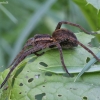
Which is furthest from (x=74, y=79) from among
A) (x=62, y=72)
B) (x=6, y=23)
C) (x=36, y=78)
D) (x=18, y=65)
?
(x=6, y=23)

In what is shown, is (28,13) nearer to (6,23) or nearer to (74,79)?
(6,23)

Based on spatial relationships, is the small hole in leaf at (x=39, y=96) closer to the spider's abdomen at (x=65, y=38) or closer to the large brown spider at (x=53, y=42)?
the large brown spider at (x=53, y=42)

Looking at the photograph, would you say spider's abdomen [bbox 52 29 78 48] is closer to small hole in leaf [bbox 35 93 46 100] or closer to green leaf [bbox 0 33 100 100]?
green leaf [bbox 0 33 100 100]

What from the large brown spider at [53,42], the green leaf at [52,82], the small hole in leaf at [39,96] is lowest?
the small hole in leaf at [39,96]

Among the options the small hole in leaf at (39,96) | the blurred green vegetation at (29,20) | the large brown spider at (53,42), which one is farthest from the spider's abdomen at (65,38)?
the blurred green vegetation at (29,20)

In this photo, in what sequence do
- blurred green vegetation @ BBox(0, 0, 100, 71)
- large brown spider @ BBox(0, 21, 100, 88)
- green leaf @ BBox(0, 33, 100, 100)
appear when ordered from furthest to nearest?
blurred green vegetation @ BBox(0, 0, 100, 71) < large brown spider @ BBox(0, 21, 100, 88) < green leaf @ BBox(0, 33, 100, 100)

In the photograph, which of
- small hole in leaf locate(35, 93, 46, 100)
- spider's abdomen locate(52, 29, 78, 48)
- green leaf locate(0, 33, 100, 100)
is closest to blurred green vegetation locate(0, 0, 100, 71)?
spider's abdomen locate(52, 29, 78, 48)
